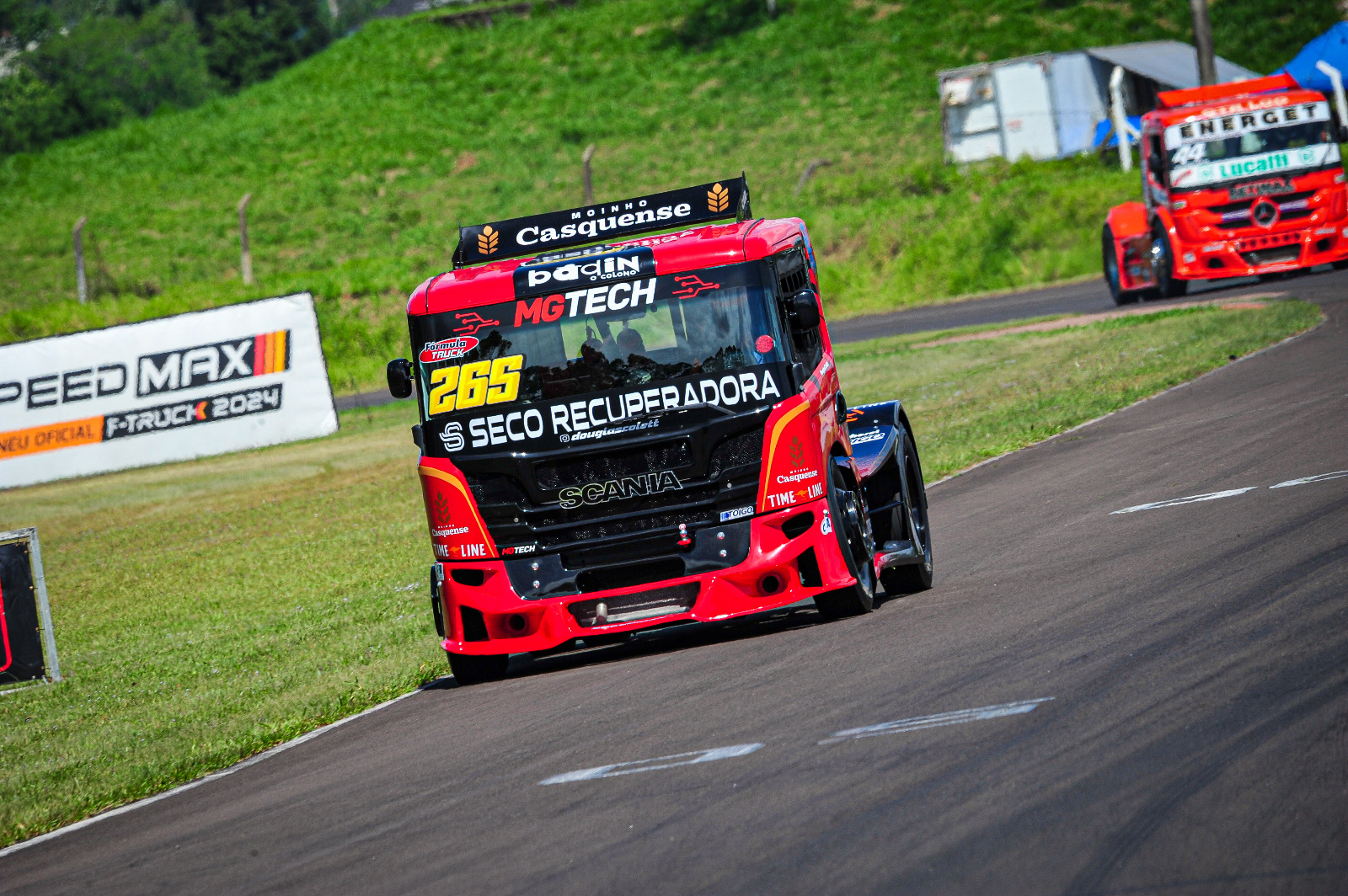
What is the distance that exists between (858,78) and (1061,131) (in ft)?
57.7

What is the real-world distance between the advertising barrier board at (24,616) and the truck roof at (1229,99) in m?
21.0

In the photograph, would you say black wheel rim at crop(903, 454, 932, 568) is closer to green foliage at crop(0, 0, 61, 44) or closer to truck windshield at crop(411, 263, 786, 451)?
truck windshield at crop(411, 263, 786, 451)

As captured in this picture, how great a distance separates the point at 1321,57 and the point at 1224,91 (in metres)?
21.1

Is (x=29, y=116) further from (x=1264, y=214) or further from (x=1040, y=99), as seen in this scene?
(x=1264, y=214)

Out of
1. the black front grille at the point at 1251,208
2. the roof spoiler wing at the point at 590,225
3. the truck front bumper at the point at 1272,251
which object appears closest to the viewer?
the roof spoiler wing at the point at 590,225

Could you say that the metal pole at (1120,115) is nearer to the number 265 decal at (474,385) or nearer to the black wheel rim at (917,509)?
the black wheel rim at (917,509)

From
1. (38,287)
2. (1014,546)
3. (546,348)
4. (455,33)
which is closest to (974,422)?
(1014,546)

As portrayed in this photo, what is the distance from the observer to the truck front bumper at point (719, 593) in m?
9.57

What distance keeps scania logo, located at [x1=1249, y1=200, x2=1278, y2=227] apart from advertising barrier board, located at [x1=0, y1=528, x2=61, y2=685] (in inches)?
818

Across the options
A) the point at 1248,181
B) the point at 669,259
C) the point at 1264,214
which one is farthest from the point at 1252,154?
the point at 669,259

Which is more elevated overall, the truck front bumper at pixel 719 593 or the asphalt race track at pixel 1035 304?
the asphalt race track at pixel 1035 304

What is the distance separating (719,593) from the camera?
9.57m

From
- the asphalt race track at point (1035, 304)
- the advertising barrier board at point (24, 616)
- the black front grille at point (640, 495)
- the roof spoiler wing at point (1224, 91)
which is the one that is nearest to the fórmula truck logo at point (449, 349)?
the black front grille at point (640, 495)

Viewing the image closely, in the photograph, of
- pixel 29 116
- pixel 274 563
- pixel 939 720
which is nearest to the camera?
pixel 939 720
